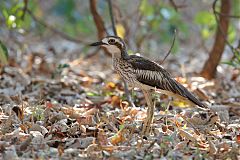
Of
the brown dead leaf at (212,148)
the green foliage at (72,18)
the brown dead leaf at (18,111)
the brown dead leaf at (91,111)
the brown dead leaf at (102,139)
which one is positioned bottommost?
the brown dead leaf at (212,148)

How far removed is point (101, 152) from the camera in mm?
3428

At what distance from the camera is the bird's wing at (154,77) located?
159 inches

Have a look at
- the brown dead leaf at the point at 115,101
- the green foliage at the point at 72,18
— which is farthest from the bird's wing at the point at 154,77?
the green foliage at the point at 72,18

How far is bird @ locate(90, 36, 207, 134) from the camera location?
13.2 feet

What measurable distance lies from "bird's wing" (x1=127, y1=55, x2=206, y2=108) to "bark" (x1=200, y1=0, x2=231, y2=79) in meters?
2.18

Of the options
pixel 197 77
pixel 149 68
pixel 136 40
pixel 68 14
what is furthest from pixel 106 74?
pixel 149 68

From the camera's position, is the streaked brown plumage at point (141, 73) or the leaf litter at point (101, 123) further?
the streaked brown plumage at point (141, 73)

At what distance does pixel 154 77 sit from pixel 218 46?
2.42 metres

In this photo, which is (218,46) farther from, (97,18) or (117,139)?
(117,139)

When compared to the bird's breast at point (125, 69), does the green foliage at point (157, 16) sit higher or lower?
higher

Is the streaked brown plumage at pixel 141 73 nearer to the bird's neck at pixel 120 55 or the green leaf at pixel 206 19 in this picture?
the bird's neck at pixel 120 55

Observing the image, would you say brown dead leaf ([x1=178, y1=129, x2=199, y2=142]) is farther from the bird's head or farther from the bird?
the bird's head

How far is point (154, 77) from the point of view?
4.09 metres

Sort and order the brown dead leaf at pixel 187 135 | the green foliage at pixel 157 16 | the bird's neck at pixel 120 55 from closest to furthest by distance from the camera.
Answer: the brown dead leaf at pixel 187 135 < the bird's neck at pixel 120 55 < the green foliage at pixel 157 16
